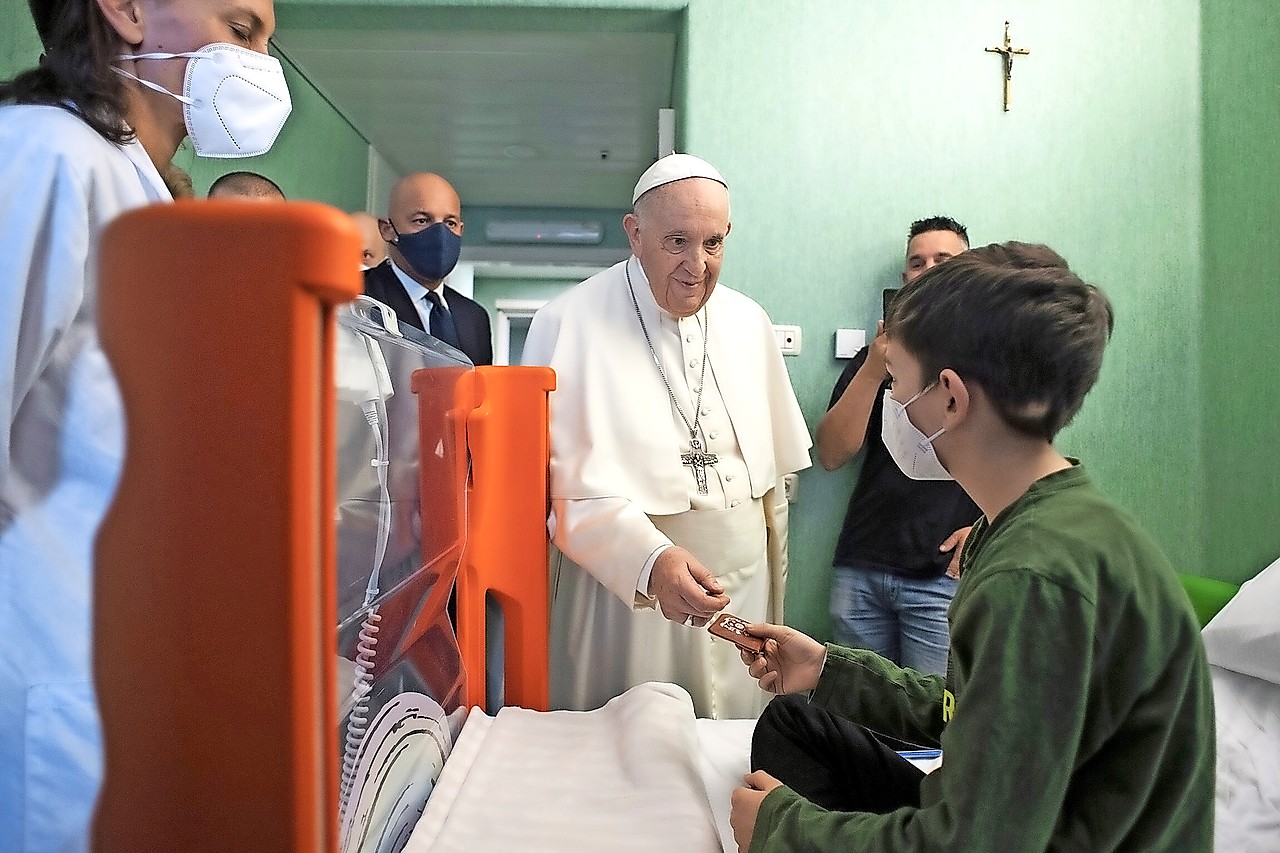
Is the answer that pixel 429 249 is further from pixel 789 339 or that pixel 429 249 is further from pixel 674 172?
pixel 789 339

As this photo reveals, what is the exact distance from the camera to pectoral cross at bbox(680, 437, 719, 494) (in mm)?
1970

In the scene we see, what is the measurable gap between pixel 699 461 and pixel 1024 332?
1038 mm

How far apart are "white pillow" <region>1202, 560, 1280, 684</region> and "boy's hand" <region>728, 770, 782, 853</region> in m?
0.97

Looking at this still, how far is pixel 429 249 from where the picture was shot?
2.76m

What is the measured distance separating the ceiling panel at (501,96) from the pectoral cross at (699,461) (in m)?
1.81

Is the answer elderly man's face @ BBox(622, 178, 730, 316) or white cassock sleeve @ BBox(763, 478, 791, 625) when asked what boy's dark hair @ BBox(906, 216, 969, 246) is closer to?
elderly man's face @ BBox(622, 178, 730, 316)

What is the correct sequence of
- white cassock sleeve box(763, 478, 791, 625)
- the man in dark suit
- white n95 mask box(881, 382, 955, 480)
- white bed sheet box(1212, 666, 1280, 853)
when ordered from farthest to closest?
1. the man in dark suit
2. white cassock sleeve box(763, 478, 791, 625)
3. white bed sheet box(1212, 666, 1280, 853)
4. white n95 mask box(881, 382, 955, 480)

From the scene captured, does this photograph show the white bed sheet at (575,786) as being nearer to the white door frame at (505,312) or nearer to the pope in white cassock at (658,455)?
the pope in white cassock at (658,455)

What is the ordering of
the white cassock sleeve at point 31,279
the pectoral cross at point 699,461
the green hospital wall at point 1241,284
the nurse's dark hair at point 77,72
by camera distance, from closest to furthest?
the white cassock sleeve at point 31,279, the nurse's dark hair at point 77,72, the pectoral cross at point 699,461, the green hospital wall at point 1241,284

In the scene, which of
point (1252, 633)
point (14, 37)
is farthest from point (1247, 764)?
point (14, 37)

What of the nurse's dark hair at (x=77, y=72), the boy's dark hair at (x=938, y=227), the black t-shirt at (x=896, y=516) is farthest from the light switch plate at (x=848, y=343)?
the nurse's dark hair at (x=77, y=72)

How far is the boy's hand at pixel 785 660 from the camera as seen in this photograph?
53.1 inches

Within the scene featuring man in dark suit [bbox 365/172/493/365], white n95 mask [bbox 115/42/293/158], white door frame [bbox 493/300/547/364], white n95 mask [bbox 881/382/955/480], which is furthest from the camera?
white door frame [bbox 493/300/547/364]

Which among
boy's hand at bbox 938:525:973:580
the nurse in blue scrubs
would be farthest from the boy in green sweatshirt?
boy's hand at bbox 938:525:973:580
